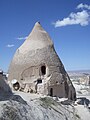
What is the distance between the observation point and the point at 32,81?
25.3 m

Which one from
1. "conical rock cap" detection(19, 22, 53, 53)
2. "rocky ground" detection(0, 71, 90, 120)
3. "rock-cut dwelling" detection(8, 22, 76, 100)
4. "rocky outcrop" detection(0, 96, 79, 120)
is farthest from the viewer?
"conical rock cap" detection(19, 22, 53, 53)

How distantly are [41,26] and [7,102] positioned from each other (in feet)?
49.8

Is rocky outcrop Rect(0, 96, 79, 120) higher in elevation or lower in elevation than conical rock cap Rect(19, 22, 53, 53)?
lower

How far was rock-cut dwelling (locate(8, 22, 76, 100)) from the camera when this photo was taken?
82.1 feet

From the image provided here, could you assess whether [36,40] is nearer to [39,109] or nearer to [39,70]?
[39,70]

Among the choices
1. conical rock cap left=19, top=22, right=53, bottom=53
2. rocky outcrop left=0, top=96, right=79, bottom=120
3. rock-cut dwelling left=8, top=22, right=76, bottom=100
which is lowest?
rocky outcrop left=0, top=96, right=79, bottom=120

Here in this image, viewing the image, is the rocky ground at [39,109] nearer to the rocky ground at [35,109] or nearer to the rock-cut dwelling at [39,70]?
the rocky ground at [35,109]

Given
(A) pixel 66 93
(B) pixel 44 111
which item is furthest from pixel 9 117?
(A) pixel 66 93

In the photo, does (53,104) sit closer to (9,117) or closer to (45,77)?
(45,77)

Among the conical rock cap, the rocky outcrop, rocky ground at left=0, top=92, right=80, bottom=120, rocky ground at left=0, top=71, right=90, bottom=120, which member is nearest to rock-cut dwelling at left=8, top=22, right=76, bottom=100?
the conical rock cap

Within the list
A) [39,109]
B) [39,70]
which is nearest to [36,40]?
[39,70]

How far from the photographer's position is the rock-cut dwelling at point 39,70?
25.0 metres

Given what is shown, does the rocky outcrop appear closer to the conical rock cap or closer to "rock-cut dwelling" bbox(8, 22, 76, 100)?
"rock-cut dwelling" bbox(8, 22, 76, 100)

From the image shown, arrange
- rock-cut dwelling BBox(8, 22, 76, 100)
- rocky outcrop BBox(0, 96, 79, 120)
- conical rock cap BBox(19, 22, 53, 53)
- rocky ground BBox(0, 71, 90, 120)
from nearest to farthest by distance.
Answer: rocky outcrop BBox(0, 96, 79, 120), rocky ground BBox(0, 71, 90, 120), rock-cut dwelling BBox(8, 22, 76, 100), conical rock cap BBox(19, 22, 53, 53)
